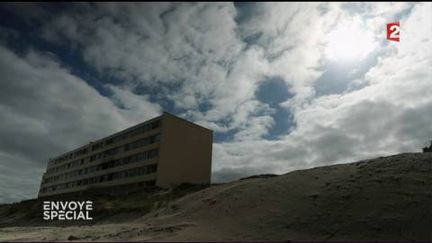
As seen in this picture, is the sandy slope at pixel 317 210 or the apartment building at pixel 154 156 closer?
the sandy slope at pixel 317 210

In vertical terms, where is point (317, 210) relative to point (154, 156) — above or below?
below

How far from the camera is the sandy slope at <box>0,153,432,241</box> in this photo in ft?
34.7

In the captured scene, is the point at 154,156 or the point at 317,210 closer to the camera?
the point at 317,210

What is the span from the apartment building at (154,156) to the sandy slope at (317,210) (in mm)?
29640

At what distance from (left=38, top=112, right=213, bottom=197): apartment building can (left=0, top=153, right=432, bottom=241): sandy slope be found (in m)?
29.6

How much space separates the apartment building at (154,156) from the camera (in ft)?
151

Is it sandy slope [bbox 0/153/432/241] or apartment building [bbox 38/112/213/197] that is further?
apartment building [bbox 38/112/213/197]

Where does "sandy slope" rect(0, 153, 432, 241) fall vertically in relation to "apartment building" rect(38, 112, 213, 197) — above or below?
below

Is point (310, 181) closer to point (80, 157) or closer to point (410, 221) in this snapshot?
point (410, 221)

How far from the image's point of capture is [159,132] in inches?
1868

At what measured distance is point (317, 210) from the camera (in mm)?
12195

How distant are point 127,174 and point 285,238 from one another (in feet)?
146

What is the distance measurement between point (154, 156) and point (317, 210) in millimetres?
36805

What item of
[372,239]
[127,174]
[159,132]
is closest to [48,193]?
[127,174]
